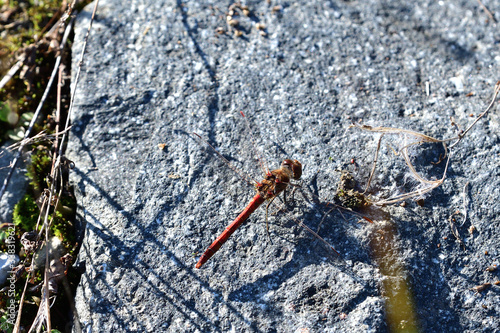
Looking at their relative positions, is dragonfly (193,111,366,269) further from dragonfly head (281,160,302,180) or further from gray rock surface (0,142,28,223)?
gray rock surface (0,142,28,223)

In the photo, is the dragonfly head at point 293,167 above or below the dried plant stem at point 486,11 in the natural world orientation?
below

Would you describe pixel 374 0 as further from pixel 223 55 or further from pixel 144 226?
pixel 144 226

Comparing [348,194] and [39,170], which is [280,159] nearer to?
[348,194]

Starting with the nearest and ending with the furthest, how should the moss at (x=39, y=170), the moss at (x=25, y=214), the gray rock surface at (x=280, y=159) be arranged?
1. the gray rock surface at (x=280, y=159)
2. the moss at (x=25, y=214)
3. the moss at (x=39, y=170)

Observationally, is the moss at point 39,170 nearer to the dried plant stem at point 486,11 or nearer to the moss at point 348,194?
the moss at point 348,194

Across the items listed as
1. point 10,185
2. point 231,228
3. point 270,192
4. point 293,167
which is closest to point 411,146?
point 293,167

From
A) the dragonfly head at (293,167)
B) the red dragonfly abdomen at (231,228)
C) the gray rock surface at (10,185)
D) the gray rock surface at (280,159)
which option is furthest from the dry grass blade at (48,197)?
the dragonfly head at (293,167)
